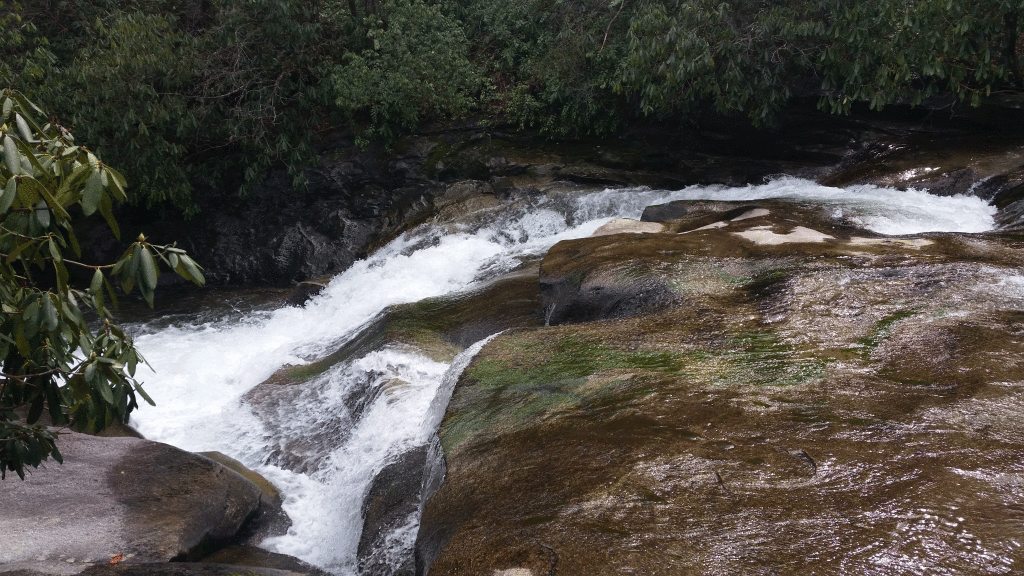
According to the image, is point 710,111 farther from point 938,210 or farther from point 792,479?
point 792,479

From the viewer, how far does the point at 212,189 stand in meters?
13.7

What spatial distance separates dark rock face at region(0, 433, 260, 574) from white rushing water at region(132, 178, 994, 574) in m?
0.49

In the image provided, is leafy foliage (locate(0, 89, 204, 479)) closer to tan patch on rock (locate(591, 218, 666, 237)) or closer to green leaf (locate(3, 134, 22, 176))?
green leaf (locate(3, 134, 22, 176))

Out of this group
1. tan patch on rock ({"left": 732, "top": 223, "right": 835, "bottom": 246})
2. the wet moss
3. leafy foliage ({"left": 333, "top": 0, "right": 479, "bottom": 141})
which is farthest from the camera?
leafy foliage ({"left": 333, "top": 0, "right": 479, "bottom": 141})

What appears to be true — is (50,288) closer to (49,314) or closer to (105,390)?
(49,314)

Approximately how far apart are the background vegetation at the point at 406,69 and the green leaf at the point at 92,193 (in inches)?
350

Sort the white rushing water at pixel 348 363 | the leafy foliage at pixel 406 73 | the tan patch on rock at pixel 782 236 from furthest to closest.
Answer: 1. the leafy foliage at pixel 406 73
2. the tan patch on rock at pixel 782 236
3. the white rushing water at pixel 348 363

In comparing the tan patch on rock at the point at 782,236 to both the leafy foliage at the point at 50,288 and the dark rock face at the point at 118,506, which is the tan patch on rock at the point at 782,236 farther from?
the leafy foliage at the point at 50,288

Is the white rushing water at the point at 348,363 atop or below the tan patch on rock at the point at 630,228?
below

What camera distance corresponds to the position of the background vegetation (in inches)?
405

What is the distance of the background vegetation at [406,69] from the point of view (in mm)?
10289

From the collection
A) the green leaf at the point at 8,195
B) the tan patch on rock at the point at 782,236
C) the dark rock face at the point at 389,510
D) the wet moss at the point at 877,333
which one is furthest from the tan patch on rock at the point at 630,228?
the green leaf at the point at 8,195

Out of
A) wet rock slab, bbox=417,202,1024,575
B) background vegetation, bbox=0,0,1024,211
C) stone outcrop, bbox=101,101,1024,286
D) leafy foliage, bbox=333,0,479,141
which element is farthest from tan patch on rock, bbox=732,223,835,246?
leafy foliage, bbox=333,0,479,141

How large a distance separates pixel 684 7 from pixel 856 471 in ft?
29.4
